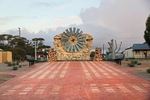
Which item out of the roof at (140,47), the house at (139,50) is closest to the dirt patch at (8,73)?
the house at (139,50)

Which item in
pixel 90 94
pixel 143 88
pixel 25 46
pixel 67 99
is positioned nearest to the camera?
pixel 67 99

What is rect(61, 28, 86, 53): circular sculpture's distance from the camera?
144 feet

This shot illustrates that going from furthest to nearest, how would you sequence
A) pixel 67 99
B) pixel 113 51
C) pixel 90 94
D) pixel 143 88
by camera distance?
pixel 113 51 → pixel 143 88 → pixel 90 94 → pixel 67 99

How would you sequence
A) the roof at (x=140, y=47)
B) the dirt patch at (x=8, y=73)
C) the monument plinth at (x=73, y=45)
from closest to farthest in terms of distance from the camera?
the dirt patch at (x=8, y=73) < the monument plinth at (x=73, y=45) < the roof at (x=140, y=47)

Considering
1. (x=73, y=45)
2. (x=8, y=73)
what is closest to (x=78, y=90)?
(x=8, y=73)

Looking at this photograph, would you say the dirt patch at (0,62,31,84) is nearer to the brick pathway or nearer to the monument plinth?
the brick pathway

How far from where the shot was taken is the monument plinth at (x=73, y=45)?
1722 inches

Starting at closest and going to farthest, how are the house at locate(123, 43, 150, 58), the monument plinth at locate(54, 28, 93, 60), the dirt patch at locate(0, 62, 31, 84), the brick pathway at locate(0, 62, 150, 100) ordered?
1. the brick pathway at locate(0, 62, 150, 100)
2. the dirt patch at locate(0, 62, 31, 84)
3. the monument plinth at locate(54, 28, 93, 60)
4. the house at locate(123, 43, 150, 58)

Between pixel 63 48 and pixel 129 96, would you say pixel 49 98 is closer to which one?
pixel 129 96

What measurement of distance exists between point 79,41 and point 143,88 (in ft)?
96.0

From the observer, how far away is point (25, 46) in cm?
7050

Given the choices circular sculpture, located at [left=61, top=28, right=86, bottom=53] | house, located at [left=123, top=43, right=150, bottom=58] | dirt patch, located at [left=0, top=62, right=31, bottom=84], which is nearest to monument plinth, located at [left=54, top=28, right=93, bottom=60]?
circular sculpture, located at [left=61, top=28, right=86, bottom=53]

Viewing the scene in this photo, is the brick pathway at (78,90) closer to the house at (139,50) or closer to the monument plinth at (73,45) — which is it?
the monument plinth at (73,45)

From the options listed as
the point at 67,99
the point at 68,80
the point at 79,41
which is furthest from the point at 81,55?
the point at 67,99
